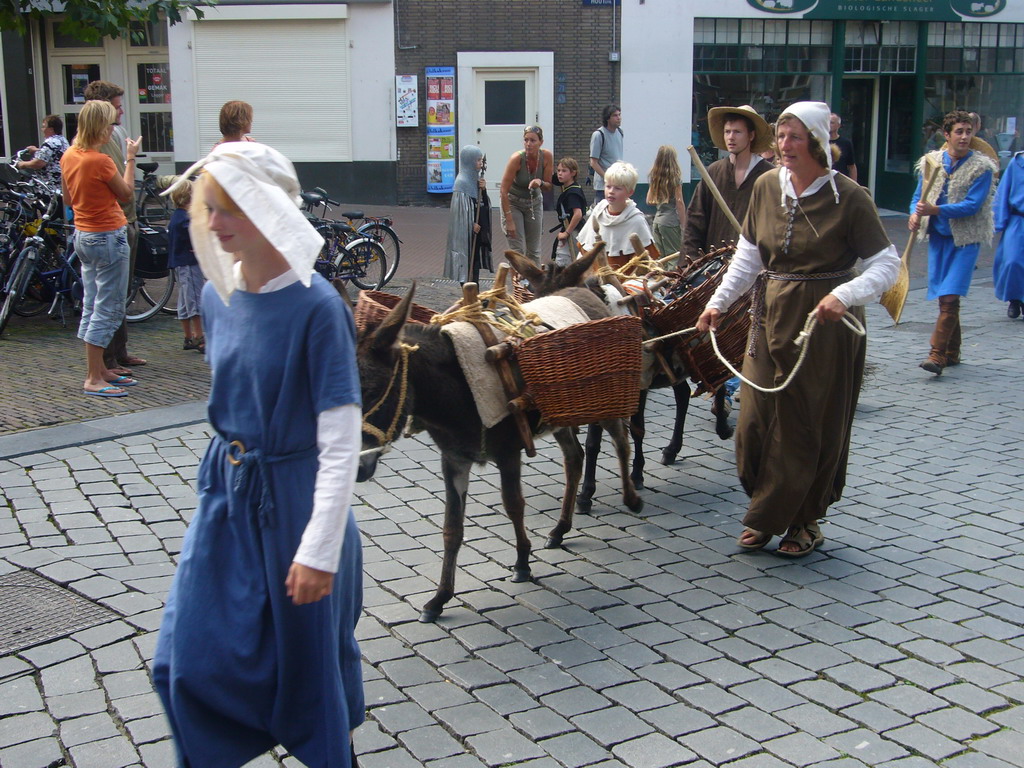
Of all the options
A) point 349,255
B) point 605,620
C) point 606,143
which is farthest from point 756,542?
point 606,143

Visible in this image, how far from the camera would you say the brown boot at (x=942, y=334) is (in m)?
9.04

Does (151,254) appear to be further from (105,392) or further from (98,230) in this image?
(105,392)

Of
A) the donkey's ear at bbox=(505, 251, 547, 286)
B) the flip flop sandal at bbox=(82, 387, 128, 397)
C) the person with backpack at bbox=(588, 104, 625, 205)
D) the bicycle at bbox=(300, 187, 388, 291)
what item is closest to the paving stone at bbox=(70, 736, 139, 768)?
the donkey's ear at bbox=(505, 251, 547, 286)

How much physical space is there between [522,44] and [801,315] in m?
18.0

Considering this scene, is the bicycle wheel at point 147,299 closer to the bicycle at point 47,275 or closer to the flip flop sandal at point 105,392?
the bicycle at point 47,275

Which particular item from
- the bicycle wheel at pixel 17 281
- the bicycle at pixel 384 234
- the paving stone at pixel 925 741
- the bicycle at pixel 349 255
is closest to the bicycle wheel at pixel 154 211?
the bicycle wheel at pixel 17 281

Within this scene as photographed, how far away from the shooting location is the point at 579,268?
5.68 m

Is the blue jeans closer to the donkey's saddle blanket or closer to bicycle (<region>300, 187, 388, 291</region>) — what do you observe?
bicycle (<region>300, 187, 388, 291</region>)

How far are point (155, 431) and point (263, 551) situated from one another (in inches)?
195

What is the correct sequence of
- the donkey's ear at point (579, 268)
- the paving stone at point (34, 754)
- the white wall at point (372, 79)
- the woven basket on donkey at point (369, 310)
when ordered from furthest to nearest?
the white wall at point (372, 79) < the donkey's ear at point (579, 268) < the woven basket on donkey at point (369, 310) < the paving stone at point (34, 754)

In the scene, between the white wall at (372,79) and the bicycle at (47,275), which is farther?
the white wall at (372,79)

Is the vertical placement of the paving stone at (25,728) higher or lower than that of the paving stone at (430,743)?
higher

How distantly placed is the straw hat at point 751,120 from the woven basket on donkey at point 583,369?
222 cm

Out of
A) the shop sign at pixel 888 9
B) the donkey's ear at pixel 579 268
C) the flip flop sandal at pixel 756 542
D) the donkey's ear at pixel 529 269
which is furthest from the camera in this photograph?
the shop sign at pixel 888 9
